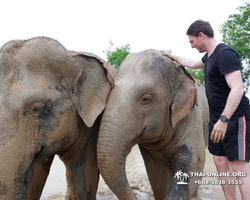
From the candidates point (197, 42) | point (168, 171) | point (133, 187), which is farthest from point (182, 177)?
point (133, 187)

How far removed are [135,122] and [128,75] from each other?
1.69 ft

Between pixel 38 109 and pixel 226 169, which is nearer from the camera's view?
pixel 38 109

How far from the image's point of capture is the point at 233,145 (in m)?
2.80

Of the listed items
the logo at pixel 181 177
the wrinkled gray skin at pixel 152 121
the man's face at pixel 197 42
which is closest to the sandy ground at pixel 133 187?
the wrinkled gray skin at pixel 152 121

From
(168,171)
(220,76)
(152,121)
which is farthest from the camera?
(168,171)

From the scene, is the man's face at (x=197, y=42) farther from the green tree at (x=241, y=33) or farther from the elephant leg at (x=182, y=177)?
the green tree at (x=241, y=33)

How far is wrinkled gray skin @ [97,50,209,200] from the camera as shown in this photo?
2.73 m

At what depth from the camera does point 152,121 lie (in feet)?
9.84

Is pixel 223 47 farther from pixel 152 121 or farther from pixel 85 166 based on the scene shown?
pixel 85 166

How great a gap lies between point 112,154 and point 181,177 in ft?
2.79

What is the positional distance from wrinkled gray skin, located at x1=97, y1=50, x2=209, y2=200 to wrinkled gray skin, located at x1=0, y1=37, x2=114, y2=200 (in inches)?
8.4

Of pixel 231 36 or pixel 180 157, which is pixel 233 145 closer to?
pixel 180 157

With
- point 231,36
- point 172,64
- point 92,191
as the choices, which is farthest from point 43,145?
point 231,36

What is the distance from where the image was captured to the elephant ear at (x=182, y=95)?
10.4 ft
